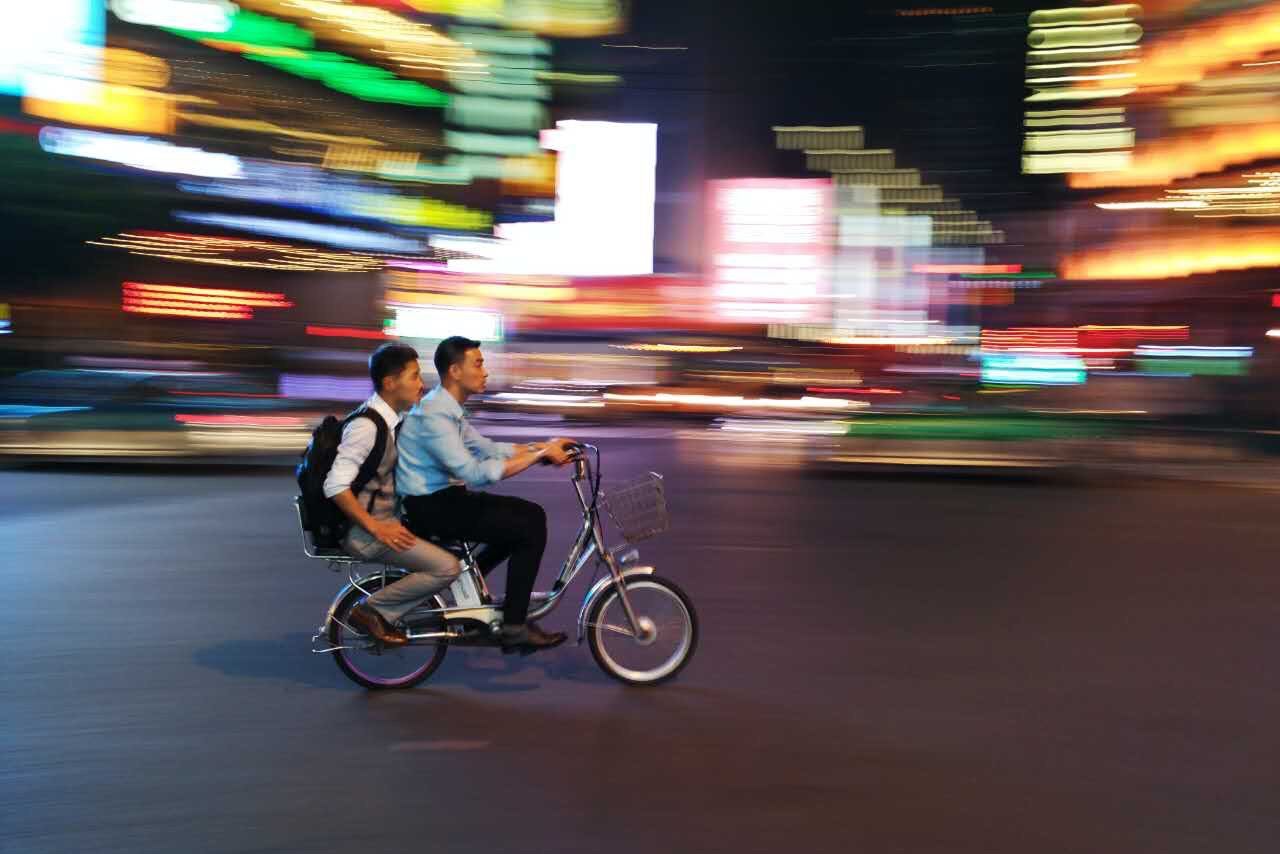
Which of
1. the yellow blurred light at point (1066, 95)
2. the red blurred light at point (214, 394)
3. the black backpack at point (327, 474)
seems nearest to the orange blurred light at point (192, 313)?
the red blurred light at point (214, 394)

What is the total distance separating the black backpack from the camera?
5.34 m

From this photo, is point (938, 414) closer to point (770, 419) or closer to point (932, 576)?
point (932, 576)

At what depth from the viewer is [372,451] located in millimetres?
5363

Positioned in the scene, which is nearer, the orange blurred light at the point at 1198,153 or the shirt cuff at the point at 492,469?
the shirt cuff at the point at 492,469

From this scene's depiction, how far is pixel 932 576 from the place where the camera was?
29.0ft

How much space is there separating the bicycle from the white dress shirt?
1.00 ft

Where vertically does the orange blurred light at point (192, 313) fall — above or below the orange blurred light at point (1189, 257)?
below

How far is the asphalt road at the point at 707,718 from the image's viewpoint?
4.04 metres

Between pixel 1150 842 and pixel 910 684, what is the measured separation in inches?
76.0

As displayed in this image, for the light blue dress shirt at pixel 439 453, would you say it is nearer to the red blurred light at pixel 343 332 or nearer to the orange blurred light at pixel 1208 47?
the red blurred light at pixel 343 332

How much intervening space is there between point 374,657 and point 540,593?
82cm

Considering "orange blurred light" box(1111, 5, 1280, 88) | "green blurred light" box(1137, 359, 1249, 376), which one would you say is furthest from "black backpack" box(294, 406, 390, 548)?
"orange blurred light" box(1111, 5, 1280, 88)

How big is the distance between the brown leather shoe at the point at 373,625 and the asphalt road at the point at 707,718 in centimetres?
28

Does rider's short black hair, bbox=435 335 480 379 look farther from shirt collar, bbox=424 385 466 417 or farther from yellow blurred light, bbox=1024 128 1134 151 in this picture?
yellow blurred light, bbox=1024 128 1134 151
